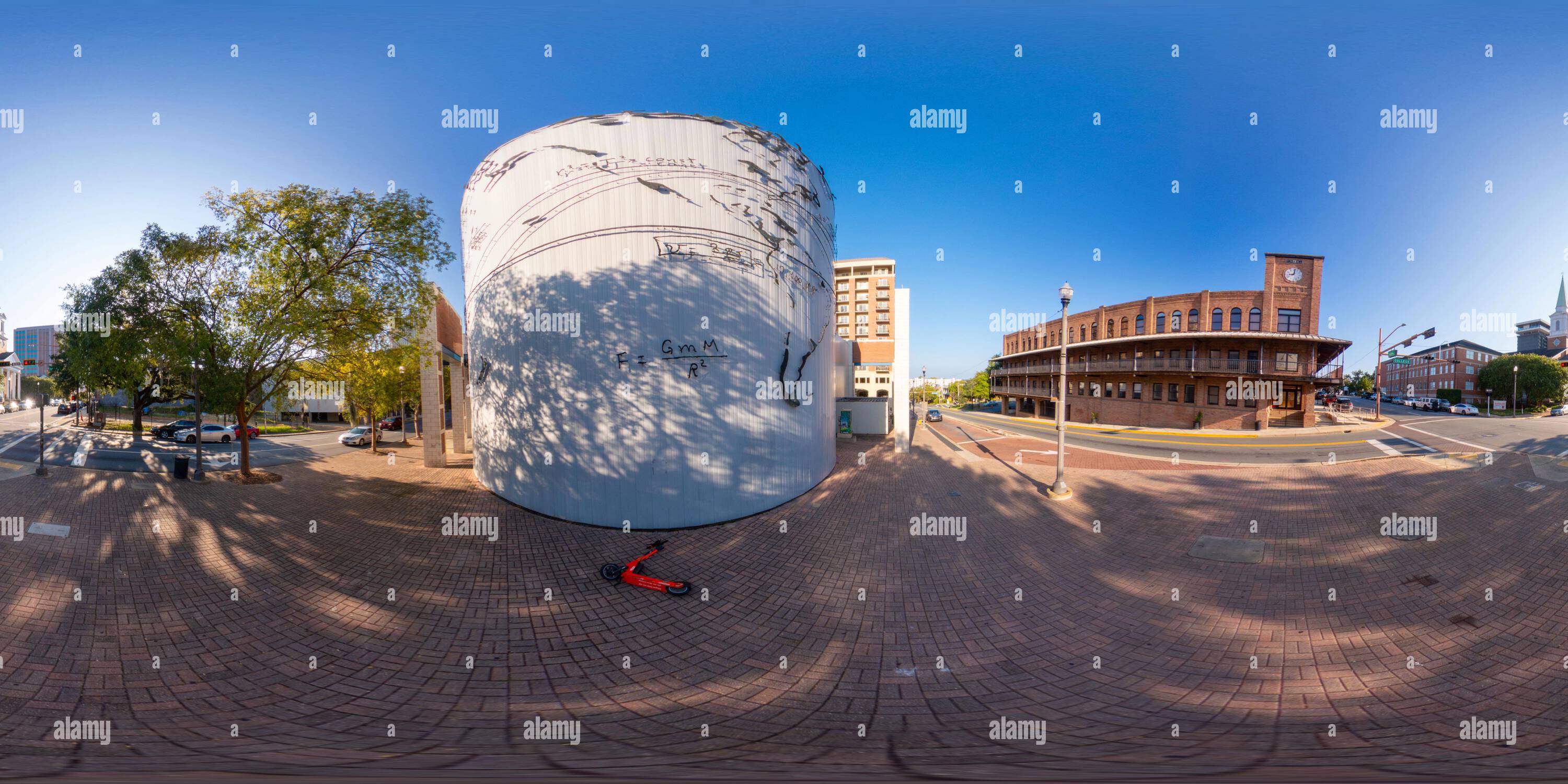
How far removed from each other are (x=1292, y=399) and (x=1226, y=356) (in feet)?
16.6

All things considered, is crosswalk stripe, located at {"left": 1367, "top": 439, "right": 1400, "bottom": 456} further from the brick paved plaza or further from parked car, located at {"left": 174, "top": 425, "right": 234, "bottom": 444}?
parked car, located at {"left": 174, "top": 425, "right": 234, "bottom": 444}

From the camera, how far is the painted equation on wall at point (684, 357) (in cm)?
880

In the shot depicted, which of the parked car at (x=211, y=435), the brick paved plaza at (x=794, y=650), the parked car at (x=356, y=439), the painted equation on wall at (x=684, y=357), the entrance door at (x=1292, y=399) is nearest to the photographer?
the brick paved plaza at (x=794, y=650)

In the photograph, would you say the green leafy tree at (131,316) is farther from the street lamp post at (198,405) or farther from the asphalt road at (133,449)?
the asphalt road at (133,449)

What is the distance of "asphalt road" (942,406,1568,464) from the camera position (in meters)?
17.1

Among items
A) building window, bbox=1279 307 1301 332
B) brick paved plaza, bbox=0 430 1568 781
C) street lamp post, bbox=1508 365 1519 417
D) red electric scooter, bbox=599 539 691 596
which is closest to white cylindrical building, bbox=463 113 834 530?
brick paved plaza, bbox=0 430 1568 781

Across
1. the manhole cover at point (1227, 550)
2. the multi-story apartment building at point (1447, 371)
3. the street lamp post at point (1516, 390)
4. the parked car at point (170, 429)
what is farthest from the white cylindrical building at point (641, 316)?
the multi-story apartment building at point (1447, 371)

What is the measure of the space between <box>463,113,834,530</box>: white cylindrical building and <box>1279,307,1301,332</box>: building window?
122 feet

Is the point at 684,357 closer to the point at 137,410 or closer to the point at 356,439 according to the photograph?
the point at 356,439

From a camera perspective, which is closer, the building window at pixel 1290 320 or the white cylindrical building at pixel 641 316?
the white cylindrical building at pixel 641 316

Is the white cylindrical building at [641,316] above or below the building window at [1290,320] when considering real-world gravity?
below

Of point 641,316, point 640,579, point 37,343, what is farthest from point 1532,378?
point 37,343

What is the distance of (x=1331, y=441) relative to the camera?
22.0 m

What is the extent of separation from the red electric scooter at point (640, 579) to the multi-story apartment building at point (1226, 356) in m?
25.9
